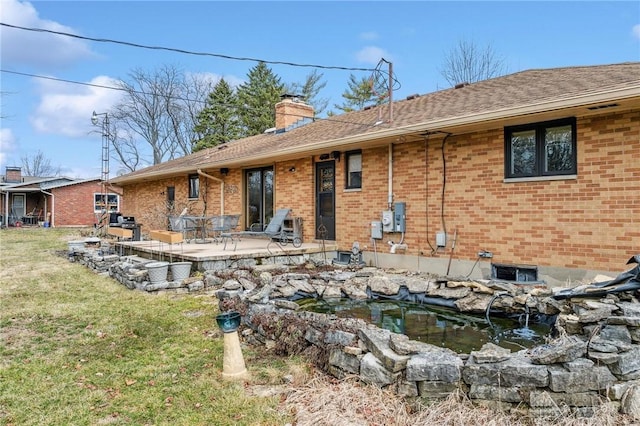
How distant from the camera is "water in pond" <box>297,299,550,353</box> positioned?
15.0 feet

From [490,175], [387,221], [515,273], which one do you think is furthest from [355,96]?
[515,273]

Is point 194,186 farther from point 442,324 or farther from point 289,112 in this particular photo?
point 442,324

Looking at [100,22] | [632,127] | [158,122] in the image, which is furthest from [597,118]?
[158,122]

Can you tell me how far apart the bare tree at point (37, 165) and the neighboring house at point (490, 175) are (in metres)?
45.7

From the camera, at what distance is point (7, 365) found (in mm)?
4031

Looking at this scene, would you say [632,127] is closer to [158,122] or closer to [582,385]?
[582,385]

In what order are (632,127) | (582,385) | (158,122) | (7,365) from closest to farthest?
(582,385) < (7,365) < (632,127) < (158,122)

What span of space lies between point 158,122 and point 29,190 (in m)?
10.1

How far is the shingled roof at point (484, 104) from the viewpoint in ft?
17.9

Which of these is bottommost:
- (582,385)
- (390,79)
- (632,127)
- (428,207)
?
(582,385)

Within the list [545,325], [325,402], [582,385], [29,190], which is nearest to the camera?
[582,385]

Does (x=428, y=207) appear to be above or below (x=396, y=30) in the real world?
below

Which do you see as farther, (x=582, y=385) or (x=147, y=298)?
(x=147, y=298)

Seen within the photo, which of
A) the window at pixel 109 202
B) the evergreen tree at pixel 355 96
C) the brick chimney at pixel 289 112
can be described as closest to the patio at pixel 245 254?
the brick chimney at pixel 289 112
